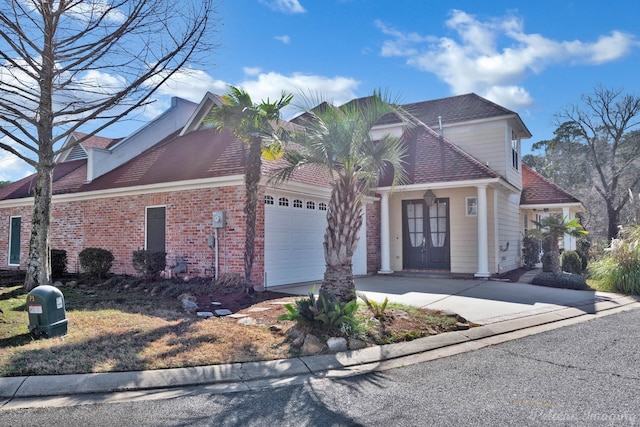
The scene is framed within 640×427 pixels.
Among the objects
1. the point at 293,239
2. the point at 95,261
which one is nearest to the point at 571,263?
the point at 293,239

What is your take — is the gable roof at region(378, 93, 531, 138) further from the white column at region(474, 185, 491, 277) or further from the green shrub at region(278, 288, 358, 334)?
the green shrub at region(278, 288, 358, 334)

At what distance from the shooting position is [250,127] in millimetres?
9211

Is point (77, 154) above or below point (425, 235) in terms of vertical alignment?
above

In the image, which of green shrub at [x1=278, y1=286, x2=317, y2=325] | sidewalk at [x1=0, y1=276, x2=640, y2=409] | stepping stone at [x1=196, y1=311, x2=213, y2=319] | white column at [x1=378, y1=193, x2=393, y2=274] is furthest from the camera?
white column at [x1=378, y1=193, x2=393, y2=274]

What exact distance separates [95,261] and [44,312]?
6.66 metres

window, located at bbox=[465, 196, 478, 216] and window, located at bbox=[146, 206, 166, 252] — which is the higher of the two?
window, located at bbox=[465, 196, 478, 216]

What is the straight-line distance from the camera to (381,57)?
443 inches

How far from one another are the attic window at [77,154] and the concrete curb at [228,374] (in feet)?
52.1

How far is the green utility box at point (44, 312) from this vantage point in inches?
229

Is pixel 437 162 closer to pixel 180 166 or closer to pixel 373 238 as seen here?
pixel 373 238

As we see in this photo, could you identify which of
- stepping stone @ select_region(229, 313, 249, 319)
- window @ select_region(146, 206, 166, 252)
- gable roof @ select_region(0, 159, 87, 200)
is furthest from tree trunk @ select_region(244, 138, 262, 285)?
gable roof @ select_region(0, 159, 87, 200)

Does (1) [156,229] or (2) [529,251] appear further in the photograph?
(2) [529,251]

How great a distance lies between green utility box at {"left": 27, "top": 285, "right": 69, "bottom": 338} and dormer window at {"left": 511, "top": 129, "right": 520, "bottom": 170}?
1499 cm

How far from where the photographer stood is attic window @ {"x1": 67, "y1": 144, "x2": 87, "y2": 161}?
18109 millimetres
